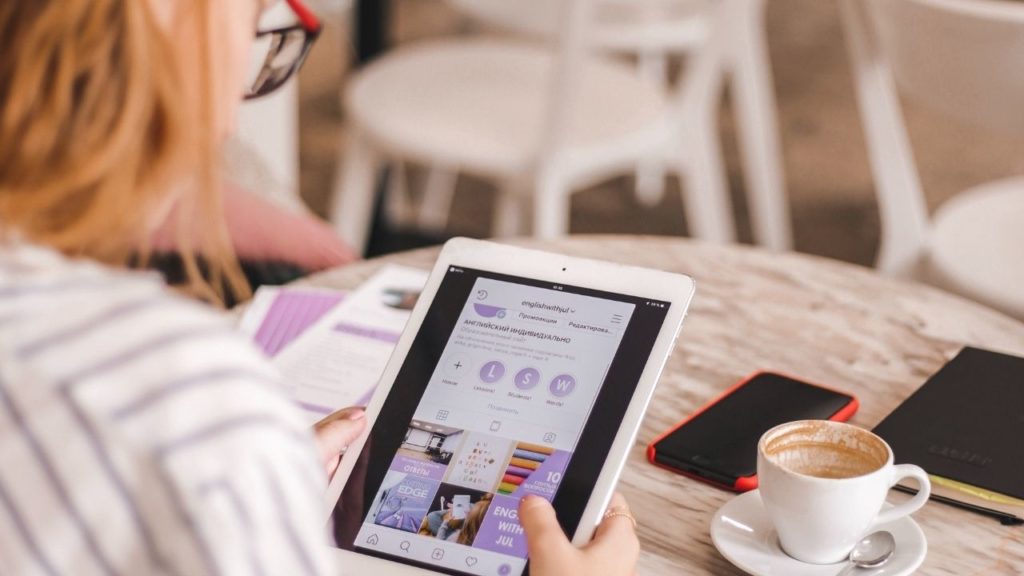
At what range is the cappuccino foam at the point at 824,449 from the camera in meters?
0.69

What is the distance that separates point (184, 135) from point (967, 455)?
56 cm

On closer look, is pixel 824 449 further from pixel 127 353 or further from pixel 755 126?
pixel 755 126

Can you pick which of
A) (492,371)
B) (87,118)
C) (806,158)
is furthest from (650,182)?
(87,118)

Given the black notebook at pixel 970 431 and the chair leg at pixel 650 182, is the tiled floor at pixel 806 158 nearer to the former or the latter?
the chair leg at pixel 650 182

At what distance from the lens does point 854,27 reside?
1.67 meters

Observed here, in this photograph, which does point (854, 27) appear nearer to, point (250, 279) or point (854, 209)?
point (250, 279)

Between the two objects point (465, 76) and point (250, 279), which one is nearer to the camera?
point (250, 279)

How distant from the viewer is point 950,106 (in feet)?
4.99

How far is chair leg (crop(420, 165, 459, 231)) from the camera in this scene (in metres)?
2.67

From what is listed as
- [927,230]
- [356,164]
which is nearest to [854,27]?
[927,230]

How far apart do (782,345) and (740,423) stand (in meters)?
0.16

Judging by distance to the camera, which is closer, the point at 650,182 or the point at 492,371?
the point at 492,371

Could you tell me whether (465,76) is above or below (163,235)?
below

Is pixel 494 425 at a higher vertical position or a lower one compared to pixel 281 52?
lower
